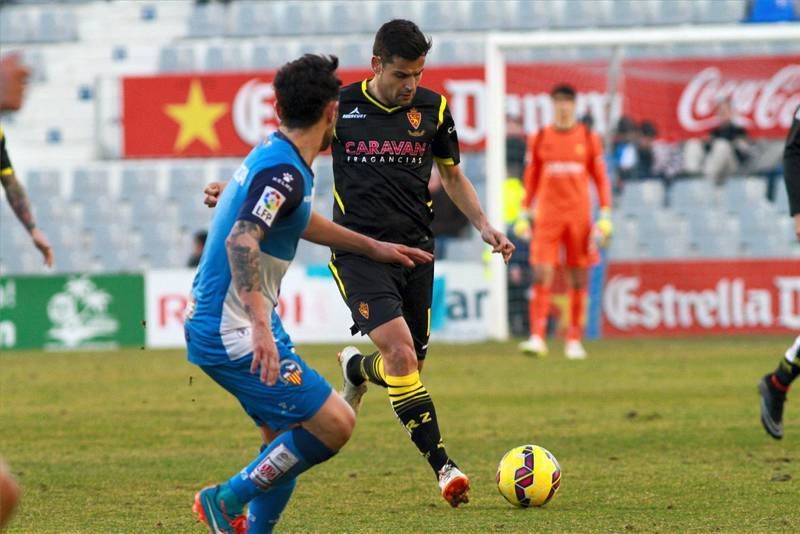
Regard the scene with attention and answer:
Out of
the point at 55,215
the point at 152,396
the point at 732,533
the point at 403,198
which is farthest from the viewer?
the point at 55,215

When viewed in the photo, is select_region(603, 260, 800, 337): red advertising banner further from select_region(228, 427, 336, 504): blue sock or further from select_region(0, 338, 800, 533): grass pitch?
select_region(228, 427, 336, 504): blue sock

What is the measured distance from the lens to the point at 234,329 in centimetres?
540

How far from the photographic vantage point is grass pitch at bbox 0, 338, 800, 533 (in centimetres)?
675

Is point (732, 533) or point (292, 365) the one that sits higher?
point (292, 365)

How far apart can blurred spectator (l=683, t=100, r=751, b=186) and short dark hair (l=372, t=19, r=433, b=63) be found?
1365 centimetres

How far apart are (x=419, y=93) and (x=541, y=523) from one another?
2297 millimetres

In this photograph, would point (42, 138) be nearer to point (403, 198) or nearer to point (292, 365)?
point (403, 198)

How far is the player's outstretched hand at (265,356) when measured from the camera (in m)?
5.16

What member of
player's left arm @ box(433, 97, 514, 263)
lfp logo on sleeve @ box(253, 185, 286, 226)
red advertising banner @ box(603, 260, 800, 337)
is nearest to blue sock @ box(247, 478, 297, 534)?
lfp logo on sleeve @ box(253, 185, 286, 226)

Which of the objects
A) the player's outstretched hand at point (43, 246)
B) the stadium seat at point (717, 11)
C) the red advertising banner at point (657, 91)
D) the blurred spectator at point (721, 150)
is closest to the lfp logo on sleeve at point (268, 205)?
Answer: the player's outstretched hand at point (43, 246)

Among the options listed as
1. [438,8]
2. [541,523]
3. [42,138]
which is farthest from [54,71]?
[541,523]

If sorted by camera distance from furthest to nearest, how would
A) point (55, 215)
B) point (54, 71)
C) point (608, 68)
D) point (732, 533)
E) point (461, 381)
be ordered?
point (54, 71) < point (55, 215) < point (608, 68) < point (461, 381) < point (732, 533)

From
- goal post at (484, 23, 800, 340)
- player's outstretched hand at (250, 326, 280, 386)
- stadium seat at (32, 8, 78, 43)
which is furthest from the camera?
stadium seat at (32, 8, 78, 43)

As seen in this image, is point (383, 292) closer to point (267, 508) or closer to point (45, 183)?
point (267, 508)
